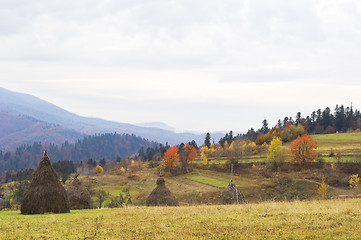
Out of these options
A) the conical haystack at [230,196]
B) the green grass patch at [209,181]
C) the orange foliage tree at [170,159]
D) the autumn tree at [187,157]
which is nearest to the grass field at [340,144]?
the green grass patch at [209,181]

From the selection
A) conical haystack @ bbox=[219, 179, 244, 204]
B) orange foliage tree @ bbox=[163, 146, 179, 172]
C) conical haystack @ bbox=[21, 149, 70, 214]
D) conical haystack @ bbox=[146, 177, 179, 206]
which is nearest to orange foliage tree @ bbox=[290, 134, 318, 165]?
orange foliage tree @ bbox=[163, 146, 179, 172]

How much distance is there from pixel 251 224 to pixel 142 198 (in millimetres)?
60814

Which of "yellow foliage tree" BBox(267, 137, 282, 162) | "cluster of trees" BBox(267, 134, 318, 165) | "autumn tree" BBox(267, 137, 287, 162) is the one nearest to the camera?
"cluster of trees" BBox(267, 134, 318, 165)

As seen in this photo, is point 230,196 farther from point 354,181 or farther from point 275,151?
point 275,151

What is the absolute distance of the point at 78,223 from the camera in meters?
17.6

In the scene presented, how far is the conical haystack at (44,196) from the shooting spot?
24141mm

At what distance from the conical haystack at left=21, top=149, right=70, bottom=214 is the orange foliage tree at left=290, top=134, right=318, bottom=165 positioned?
284 feet

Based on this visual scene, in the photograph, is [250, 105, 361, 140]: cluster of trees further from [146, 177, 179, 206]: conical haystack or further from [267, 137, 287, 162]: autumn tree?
[146, 177, 179, 206]: conical haystack

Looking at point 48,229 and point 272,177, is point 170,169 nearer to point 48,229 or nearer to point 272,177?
point 272,177

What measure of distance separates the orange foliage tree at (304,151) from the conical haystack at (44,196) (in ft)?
284

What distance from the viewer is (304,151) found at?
322 feet

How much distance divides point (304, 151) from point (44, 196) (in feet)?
290

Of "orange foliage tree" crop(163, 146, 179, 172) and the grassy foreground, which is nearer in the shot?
the grassy foreground

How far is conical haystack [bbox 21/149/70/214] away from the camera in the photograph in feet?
79.2
